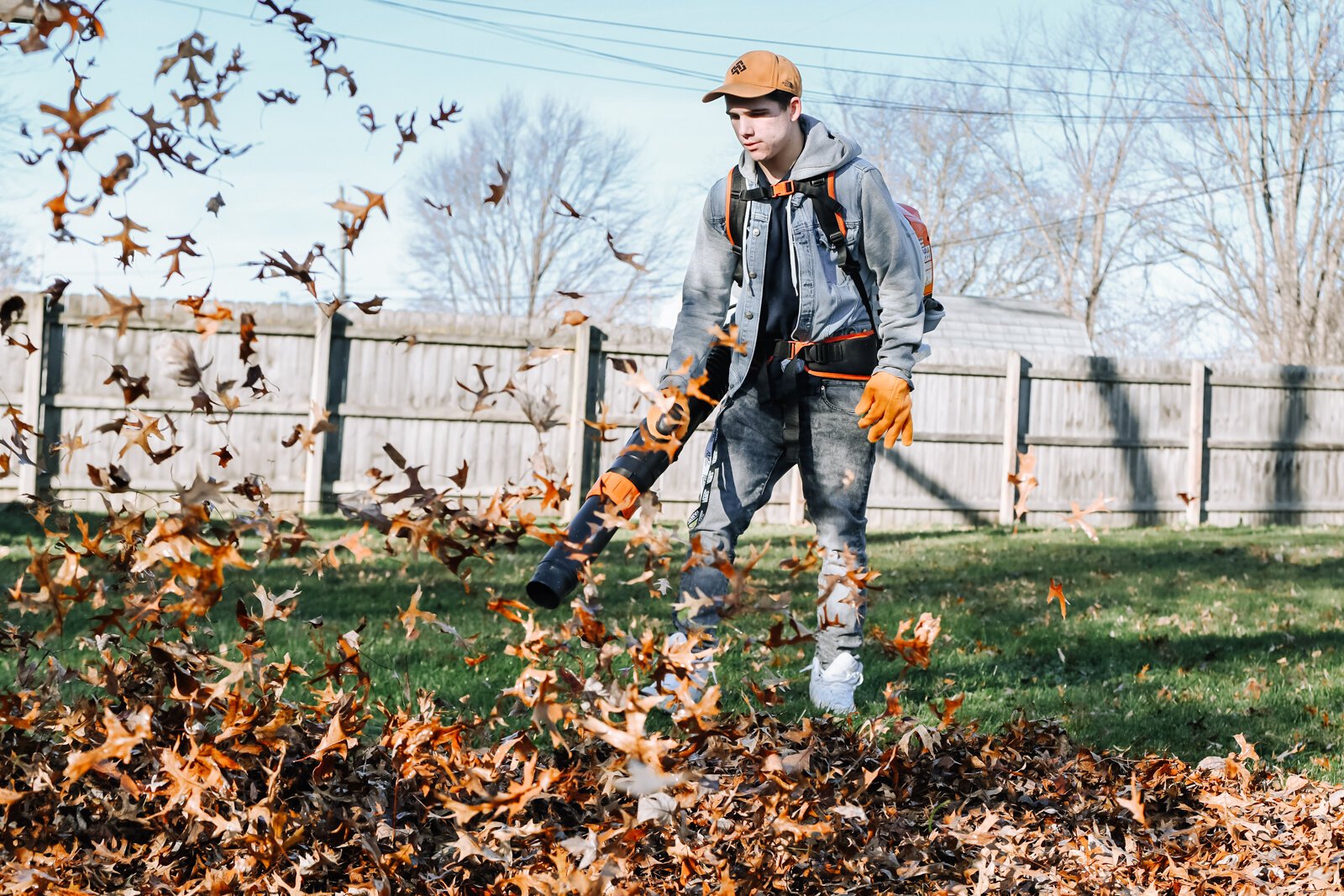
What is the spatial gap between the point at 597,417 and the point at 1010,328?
1079cm

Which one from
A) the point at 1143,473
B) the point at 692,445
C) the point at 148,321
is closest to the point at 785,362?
the point at 692,445

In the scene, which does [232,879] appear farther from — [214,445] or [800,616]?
[214,445]

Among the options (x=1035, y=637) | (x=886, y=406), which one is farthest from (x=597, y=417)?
(x=886, y=406)

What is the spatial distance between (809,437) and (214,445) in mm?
9067

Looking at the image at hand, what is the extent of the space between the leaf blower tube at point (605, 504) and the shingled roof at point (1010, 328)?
16.0 m

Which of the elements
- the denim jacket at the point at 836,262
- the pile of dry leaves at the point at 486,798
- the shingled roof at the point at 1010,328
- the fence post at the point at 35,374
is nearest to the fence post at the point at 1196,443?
the shingled roof at the point at 1010,328

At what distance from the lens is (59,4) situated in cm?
227

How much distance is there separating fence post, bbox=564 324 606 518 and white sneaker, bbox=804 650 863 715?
26.5ft

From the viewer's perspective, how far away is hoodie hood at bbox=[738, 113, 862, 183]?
3611 mm

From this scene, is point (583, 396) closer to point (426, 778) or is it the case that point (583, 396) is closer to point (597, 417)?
point (597, 417)

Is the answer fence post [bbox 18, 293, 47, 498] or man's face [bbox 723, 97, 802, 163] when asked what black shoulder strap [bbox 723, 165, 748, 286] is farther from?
fence post [bbox 18, 293, 47, 498]

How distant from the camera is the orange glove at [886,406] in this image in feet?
11.4

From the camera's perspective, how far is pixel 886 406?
3498 millimetres

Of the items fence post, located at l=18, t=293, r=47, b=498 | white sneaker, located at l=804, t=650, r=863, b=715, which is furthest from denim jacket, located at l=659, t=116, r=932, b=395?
fence post, located at l=18, t=293, r=47, b=498
